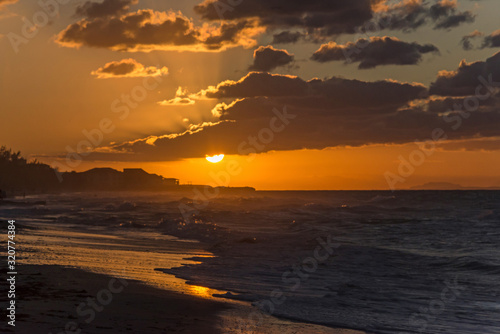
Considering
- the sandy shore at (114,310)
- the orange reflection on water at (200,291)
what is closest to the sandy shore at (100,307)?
the sandy shore at (114,310)

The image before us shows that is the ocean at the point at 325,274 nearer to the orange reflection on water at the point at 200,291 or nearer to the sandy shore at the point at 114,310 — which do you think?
the orange reflection on water at the point at 200,291

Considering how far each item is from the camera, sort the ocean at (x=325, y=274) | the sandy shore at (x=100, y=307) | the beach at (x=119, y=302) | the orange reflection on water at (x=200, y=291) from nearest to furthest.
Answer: the sandy shore at (x=100, y=307) → the beach at (x=119, y=302) → the ocean at (x=325, y=274) → the orange reflection on water at (x=200, y=291)

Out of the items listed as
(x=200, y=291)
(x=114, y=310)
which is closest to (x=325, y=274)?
(x=200, y=291)

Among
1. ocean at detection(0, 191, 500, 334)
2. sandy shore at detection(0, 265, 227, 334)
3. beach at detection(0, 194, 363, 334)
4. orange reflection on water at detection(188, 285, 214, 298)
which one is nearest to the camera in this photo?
sandy shore at detection(0, 265, 227, 334)

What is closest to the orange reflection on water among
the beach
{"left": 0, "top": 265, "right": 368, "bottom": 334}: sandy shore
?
the beach

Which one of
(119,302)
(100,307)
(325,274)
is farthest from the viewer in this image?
(325,274)

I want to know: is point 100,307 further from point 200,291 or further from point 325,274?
point 325,274

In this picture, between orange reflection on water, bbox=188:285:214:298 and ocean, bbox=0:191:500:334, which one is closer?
ocean, bbox=0:191:500:334

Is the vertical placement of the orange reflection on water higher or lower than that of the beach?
lower

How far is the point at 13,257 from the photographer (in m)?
16.6

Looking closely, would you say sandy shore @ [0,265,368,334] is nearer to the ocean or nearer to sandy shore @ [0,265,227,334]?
sandy shore @ [0,265,227,334]

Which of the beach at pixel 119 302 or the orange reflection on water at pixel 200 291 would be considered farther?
the orange reflection on water at pixel 200 291

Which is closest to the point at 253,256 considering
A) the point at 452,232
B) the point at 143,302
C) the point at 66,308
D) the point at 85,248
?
the point at 85,248

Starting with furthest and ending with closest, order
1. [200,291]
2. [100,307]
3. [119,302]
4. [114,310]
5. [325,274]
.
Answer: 1. [325,274]
2. [200,291]
3. [119,302]
4. [100,307]
5. [114,310]
